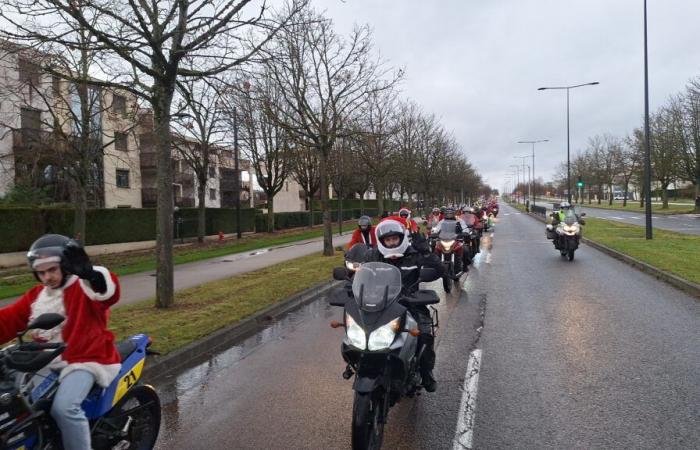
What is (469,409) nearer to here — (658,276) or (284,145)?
(658,276)

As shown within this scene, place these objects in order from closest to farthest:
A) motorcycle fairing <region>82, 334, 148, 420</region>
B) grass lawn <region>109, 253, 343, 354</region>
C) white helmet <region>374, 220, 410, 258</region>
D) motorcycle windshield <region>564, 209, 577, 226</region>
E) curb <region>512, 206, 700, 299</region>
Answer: motorcycle fairing <region>82, 334, 148, 420</region> → white helmet <region>374, 220, 410, 258</region> → grass lawn <region>109, 253, 343, 354</region> → curb <region>512, 206, 700, 299</region> → motorcycle windshield <region>564, 209, 577, 226</region>

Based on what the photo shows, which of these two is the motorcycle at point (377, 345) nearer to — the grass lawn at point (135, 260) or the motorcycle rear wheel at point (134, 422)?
the motorcycle rear wheel at point (134, 422)

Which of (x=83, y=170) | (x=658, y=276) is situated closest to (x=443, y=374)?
(x=658, y=276)

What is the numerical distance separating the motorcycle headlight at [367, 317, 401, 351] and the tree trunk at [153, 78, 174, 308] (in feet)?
19.9

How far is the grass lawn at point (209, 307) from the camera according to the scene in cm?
721

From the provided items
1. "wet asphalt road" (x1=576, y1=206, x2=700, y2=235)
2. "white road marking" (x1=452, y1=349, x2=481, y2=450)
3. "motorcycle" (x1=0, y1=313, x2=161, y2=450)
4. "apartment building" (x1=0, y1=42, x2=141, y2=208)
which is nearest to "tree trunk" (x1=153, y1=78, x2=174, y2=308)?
"apartment building" (x1=0, y1=42, x2=141, y2=208)

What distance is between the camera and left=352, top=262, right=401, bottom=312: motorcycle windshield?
151 inches

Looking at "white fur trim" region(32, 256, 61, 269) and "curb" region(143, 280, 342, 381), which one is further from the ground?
"white fur trim" region(32, 256, 61, 269)

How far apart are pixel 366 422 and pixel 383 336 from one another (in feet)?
1.93

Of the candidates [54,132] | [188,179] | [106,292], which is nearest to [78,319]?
[106,292]

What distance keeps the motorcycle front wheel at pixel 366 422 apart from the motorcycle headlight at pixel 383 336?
33 centimetres

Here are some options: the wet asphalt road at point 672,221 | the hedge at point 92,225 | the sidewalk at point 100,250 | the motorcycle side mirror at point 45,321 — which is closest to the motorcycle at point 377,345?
the motorcycle side mirror at point 45,321

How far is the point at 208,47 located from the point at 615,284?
9372 mm

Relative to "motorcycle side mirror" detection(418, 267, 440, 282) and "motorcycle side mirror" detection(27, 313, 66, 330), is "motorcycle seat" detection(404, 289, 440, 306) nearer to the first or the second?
"motorcycle side mirror" detection(418, 267, 440, 282)
